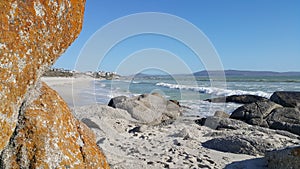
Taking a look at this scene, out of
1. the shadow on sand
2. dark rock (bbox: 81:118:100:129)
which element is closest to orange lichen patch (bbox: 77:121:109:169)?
the shadow on sand

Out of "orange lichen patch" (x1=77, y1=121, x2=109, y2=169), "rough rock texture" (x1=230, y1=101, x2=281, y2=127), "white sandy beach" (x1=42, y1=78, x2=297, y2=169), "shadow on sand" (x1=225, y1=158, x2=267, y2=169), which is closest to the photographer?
"orange lichen patch" (x1=77, y1=121, x2=109, y2=169)

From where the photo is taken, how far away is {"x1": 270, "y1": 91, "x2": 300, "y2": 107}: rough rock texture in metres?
12.8

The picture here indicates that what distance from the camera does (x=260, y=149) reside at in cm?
552

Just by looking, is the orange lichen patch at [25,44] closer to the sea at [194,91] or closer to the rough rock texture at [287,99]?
the sea at [194,91]

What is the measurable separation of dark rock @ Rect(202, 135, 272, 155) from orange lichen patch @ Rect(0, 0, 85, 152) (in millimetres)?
4664

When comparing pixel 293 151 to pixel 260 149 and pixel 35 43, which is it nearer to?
pixel 260 149

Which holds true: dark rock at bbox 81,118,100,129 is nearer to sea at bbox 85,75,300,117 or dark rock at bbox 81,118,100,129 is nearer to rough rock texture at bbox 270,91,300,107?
sea at bbox 85,75,300,117

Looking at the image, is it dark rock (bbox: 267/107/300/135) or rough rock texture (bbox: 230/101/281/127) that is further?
rough rock texture (bbox: 230/101/281/127)

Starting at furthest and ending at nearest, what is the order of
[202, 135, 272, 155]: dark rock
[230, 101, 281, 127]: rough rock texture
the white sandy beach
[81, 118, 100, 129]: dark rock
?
[230, 101, 281, 127]: rough rock texture < [81, 118, 100, 129]: dark rock < [202, 135, 272, 155]: dark rock < the white sandy beach

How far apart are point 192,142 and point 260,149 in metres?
1.50

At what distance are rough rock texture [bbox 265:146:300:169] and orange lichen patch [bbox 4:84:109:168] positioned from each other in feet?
11.1

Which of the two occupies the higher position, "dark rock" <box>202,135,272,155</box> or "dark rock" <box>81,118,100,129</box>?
"dark rock" <box>81,118,100,129</box>

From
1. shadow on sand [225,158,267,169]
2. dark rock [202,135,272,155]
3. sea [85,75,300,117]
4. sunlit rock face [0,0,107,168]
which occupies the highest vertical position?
sunlit rock face [0,0,107,168]

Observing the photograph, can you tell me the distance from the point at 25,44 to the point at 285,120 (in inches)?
398
